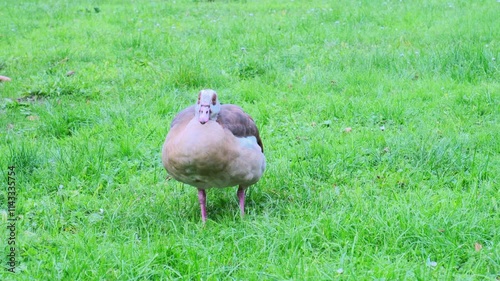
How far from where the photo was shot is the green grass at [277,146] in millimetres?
3676

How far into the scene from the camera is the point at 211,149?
383 centimetres

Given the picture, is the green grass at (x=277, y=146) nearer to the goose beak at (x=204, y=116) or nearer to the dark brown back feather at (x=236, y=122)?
the dark brown back feather at (x=236, y=122)

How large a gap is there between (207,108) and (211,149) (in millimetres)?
281

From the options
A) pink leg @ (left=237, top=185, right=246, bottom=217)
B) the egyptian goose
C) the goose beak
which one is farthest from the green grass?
the goose beak

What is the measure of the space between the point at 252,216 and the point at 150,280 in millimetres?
1041

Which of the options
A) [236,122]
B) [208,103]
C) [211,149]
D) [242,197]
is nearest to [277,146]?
[242,197]

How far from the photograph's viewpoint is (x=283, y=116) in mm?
6289

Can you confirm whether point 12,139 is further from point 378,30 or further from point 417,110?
point 378,30

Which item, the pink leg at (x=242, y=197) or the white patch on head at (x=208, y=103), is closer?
the white patch on head at (x=208, y=103)

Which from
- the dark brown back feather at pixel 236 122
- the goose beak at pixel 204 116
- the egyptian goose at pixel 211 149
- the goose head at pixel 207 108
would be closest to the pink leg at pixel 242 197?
the egyptian goose at pixel 211 149

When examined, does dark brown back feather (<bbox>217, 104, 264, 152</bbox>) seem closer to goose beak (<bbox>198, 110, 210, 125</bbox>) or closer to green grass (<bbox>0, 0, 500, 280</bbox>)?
goose beak (<bbox>198, 110, 210, 125</bbox>)

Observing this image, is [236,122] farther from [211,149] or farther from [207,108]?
[211,149]

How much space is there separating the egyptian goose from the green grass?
345 millimetres

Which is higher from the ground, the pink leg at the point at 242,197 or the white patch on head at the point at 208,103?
the white patch on head at the point at 208,103
